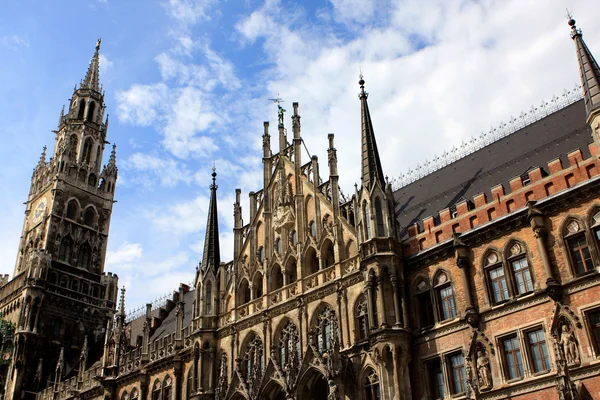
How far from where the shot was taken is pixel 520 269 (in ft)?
78.2

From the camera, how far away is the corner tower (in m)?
23.3

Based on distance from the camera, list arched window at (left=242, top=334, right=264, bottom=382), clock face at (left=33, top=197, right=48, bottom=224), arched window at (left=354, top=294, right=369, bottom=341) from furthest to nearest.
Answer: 1. clock face at (left=33, top=197, right=48, bottom=224)
2. arched window at (left=242, top=334, right=264, bottom=382)
3. arched window at (left=354, top=294, right=369, bottom=341)

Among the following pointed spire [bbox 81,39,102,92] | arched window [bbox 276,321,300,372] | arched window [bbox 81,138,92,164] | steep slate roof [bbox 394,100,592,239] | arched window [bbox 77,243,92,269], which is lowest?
arched window [bbox 276,321,300,372]

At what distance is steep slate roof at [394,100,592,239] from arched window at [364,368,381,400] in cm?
666

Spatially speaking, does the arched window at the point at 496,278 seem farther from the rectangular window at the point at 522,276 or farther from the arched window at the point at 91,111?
the arched window at the point at 91,111

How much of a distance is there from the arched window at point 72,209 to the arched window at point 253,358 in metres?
32.0

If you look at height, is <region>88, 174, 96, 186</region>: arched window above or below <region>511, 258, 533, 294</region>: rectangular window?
above

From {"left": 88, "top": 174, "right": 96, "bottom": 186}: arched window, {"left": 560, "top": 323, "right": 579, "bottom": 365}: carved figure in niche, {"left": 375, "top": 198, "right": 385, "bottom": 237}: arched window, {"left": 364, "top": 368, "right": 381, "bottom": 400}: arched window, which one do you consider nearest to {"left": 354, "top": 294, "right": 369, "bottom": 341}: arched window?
{"left": 364, "top": 368, "right": 381, "bottom": 400}: arched window

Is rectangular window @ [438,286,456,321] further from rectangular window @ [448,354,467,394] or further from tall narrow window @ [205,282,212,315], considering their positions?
tall narrow window @ [205,282,212,315]

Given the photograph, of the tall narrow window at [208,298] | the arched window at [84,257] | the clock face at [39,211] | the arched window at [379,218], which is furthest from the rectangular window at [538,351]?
the clock face at [39,211]

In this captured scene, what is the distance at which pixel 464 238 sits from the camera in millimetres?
25703

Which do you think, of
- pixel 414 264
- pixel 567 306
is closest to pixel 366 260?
pixel 414 264

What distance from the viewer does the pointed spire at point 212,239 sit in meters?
36.8

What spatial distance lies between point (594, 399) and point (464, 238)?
25.1 feet
